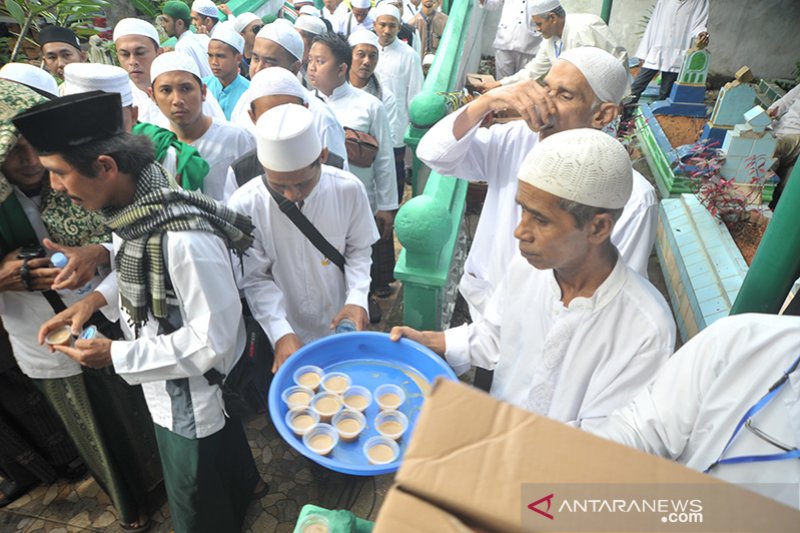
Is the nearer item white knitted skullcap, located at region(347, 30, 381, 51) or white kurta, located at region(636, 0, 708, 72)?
white knitted skullcap, located at region(347, 30, 381, 51)

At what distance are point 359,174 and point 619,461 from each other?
4197 millimetres

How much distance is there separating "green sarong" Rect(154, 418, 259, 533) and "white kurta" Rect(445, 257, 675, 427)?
1.56 m

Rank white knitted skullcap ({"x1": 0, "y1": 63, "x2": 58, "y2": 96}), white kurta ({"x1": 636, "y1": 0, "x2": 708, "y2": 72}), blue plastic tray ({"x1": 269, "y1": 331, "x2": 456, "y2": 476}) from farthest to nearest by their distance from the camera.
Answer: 1. white kurta ({"x1": 636, "y1": 0, "x2": 708, "y2": 72})
2. white knitted skullcap ({"x1": 0, "y1": 63, "x2": 58, "y2": 96})
3. blue plastic tray ({"x1": 269, "y1": 331, "x2": 456, "y2": 476})

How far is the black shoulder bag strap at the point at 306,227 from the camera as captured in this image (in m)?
2.94

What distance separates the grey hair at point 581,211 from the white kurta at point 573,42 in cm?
467

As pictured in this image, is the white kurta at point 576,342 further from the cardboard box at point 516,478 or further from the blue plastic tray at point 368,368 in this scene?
the cardboard box at point 516,478

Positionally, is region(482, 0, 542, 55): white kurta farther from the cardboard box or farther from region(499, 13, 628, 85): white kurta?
the cardboard box

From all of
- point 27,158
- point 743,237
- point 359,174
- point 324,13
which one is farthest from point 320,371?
point 324,13

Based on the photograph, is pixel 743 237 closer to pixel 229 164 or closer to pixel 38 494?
pixel 229 164

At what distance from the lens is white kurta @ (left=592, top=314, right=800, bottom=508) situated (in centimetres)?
141

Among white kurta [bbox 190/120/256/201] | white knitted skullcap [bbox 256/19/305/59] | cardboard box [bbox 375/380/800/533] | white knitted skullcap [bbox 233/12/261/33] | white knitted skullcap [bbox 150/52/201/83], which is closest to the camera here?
cardboard box [bbox 375/380/800/533]

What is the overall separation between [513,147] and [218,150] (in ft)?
7.52

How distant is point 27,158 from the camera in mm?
2484

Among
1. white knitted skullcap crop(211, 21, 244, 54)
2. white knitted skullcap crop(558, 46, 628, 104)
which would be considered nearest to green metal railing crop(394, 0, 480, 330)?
white knitted skullcap crop(558, 46, 628, 104)
